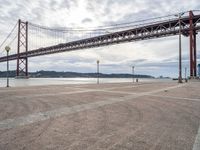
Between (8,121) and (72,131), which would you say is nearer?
(72,131)

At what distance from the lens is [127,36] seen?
218 feet

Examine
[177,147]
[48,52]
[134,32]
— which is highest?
[134,32]

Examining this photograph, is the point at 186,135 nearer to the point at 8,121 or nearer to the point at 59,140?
the point at 59,140

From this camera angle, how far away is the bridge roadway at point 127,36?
51.6m

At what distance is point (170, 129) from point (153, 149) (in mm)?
1642

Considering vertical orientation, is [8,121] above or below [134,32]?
below

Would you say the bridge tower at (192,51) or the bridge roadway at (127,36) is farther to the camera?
the bridge roadway at (127,36)

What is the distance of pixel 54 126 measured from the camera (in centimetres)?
557

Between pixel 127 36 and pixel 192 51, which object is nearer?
pixel 192 51

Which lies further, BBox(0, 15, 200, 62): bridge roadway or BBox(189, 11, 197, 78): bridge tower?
BBox(0, 15, 200, 62): bridge roadway

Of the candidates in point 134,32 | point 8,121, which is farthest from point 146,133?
point 134,32

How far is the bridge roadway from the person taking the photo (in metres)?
51.6

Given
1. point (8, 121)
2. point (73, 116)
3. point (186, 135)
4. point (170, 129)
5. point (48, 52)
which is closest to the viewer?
point (186, 135)

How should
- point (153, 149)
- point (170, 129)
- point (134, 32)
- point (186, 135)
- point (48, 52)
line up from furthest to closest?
1. point (48, 52)
2. point (134, 32)
3. point (170, 129)
4. point (186, 135)
5. point (153, 149)
